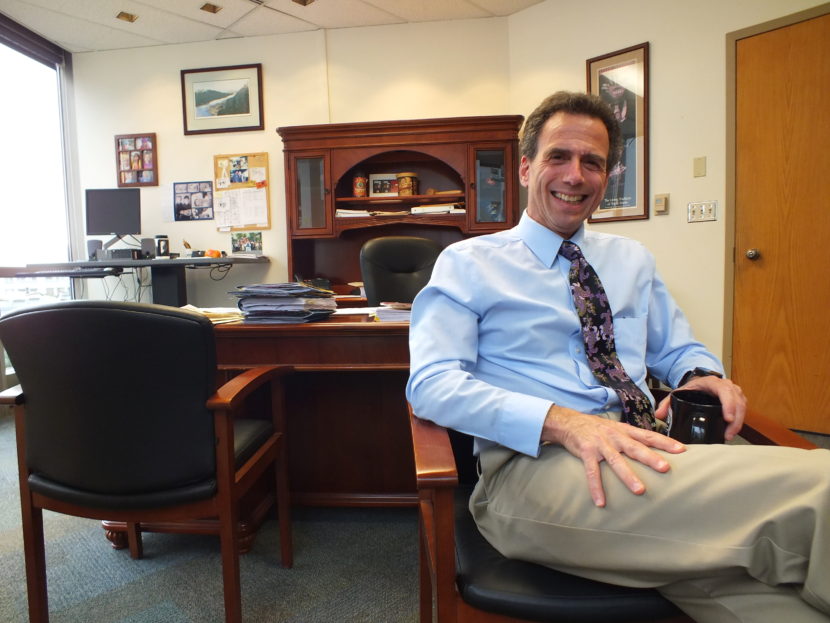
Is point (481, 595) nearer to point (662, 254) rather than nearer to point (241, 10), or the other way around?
point (662, 254)

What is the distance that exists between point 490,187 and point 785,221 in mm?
1786

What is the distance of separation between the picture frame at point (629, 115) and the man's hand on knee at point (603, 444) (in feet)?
8.67

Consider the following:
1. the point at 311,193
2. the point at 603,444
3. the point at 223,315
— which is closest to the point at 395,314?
the point at 223,315

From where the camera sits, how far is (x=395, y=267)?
2.60 meters

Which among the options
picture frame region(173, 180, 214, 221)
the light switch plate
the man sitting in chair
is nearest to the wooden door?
the light switch plate

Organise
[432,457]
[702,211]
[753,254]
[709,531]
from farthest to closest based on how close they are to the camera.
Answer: [702,211]
[753,254]
[432,457]
[709,531]

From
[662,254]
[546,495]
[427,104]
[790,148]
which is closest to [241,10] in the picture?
[427,104]

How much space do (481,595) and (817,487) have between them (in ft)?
1.50

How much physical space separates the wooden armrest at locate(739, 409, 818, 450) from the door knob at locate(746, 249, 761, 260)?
220 centimetres

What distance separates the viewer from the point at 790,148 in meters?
2.60

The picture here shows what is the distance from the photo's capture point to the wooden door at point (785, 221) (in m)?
2.54

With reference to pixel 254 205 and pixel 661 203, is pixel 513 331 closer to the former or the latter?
pixel 661 203

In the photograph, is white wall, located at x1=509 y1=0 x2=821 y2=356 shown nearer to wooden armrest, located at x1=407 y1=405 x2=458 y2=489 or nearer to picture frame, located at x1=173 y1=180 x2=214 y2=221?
wooden armrest, located at x1=407 y1=405 x2=458 y2=489

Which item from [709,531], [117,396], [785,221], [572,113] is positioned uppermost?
[572,113]
